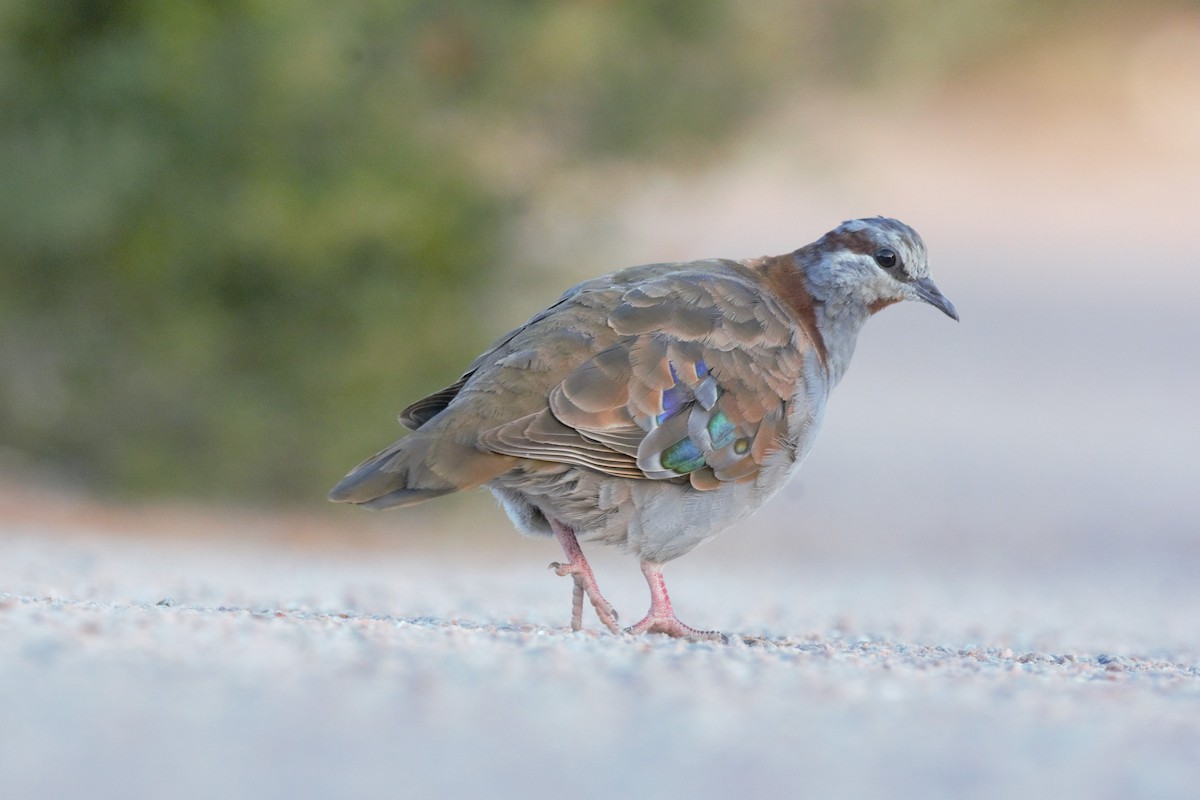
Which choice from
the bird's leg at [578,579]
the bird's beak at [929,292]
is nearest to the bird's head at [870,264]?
the bird's beak at [929,292]

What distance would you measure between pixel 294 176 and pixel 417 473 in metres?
6.35

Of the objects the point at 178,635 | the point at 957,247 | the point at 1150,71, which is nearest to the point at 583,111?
the point at 178,635

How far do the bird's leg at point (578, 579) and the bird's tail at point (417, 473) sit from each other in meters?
0.50

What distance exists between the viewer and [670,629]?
5.45 m

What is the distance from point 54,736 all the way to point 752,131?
9.75 m

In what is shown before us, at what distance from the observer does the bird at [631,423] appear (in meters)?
5.06

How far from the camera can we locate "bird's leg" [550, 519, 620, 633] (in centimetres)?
534

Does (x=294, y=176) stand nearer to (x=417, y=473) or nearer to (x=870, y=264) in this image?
(x=870, y=264)

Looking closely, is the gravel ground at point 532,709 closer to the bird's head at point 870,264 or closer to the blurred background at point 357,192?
the bird's head at point 870,264

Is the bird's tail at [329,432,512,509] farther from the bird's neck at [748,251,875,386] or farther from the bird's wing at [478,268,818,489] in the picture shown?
the bird's neck at [748,251,875,386]

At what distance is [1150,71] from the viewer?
128 feet

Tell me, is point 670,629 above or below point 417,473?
below

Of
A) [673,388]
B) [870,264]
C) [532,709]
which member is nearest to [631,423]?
[673,388]

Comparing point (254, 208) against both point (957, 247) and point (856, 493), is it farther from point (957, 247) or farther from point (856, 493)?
point (957, 247)
